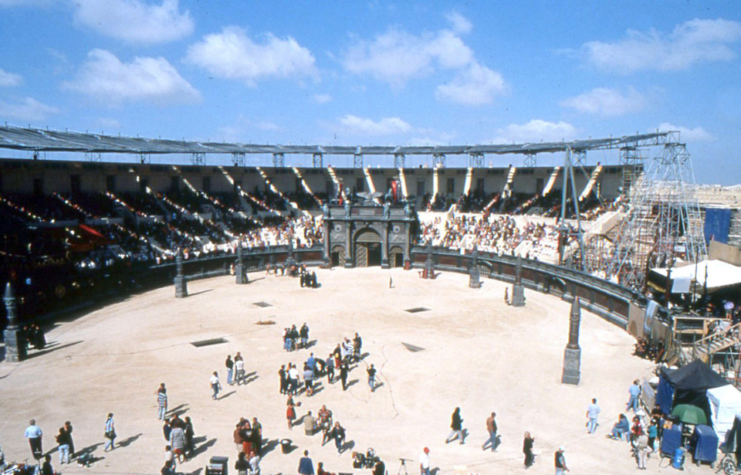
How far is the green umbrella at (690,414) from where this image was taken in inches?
590

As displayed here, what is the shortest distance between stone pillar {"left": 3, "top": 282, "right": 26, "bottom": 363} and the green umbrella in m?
26.0

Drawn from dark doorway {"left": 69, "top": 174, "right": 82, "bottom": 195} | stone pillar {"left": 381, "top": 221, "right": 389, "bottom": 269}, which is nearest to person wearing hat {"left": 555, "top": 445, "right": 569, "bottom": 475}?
stone pillar {"left": 381, "top": 221, "right": 389, "bottom": 269}

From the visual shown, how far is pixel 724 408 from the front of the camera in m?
15.1

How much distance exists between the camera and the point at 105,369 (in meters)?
20.9

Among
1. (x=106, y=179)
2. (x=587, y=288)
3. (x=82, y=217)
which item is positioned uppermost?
(x=106, y=179)

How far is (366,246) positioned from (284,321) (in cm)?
1959

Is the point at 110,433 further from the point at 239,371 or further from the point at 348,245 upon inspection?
the point at 348,245

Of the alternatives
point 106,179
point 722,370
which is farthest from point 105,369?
point 106,179

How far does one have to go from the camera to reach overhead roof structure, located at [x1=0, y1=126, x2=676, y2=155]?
125 ft

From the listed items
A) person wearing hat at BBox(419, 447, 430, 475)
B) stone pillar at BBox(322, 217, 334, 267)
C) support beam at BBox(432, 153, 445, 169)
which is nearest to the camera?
person wearing hat at BBox(419, 447, 430, 475)

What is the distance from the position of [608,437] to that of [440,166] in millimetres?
53324

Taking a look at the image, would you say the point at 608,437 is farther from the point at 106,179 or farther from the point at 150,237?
the point at 106,179

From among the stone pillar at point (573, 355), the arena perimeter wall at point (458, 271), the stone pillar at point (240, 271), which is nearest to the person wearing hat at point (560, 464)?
the stone pillar at point (573, 355)

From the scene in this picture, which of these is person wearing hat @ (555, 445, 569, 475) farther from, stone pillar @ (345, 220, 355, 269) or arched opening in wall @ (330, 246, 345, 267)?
arched opening in wall @ (330, 246, 345, 267)
